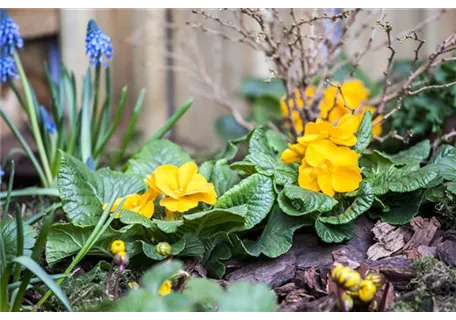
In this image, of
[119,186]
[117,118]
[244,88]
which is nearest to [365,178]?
[119,186]

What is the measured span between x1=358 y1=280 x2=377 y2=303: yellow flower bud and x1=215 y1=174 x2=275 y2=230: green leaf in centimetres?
34

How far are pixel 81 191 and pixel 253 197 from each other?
388mm

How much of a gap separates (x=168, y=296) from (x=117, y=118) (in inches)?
37.5

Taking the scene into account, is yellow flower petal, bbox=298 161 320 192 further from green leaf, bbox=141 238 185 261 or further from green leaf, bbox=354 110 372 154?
green leaf, bbox=141 238 185 261

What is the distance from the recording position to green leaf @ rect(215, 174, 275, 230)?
1.47 metres

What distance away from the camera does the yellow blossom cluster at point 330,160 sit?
4.95 feet

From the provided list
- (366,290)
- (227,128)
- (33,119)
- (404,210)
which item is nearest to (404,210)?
(404,210)

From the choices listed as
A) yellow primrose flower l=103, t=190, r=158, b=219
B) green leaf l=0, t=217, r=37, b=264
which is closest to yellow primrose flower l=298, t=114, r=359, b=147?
yellow primrose flower l=103, t=190, r=158, b=219

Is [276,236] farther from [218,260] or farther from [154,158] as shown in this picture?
[154,158]

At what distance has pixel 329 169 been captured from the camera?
151 cm

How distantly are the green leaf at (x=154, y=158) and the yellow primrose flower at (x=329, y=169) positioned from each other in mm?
373

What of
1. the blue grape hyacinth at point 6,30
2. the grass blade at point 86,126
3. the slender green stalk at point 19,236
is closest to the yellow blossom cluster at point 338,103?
the grass blade at point 86,126

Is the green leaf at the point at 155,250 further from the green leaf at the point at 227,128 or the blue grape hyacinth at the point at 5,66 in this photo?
the green leaf at the point at 227,128

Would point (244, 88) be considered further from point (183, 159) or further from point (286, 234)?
point (286, 234)
